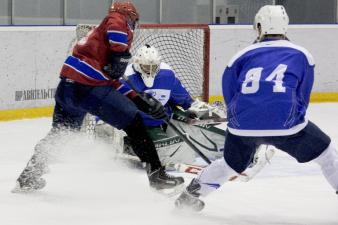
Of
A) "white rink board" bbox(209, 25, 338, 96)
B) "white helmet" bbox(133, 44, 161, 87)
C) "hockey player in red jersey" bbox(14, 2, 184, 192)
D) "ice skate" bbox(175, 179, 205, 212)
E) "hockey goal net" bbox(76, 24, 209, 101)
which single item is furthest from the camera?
"white rink board" bbox(209, 25, 338, 96)

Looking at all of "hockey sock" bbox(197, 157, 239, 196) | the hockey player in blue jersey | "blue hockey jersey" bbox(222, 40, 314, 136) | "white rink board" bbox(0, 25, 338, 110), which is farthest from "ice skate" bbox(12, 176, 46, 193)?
"white rink board" bbox(0, 25, 338, 110)

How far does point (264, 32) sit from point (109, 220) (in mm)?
1038

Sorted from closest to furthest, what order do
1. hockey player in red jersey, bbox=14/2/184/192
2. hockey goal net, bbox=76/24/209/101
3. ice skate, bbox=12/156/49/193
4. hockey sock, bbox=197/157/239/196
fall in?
hockey sock, bbox=197/157/239/196 < hockey player in red jersey, bbox=14/2/184/192 < ice skate, bbox=12/156/49/193 < hockey goal net, bbox=76/24/209/101

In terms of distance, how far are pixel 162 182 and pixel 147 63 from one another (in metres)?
1.31

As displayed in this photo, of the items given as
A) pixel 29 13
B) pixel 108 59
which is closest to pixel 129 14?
pixel 108 59

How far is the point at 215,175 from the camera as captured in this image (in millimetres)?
3703

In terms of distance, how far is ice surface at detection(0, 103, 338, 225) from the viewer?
3832mm

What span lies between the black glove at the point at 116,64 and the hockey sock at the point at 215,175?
0.69m

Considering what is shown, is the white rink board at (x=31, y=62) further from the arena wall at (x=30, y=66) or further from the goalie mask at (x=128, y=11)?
the goalie mask at (x=128, y=11)

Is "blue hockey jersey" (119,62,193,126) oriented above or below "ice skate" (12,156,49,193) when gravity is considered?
above

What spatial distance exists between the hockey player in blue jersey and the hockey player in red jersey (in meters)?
0.62

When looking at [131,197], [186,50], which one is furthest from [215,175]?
[186,50]

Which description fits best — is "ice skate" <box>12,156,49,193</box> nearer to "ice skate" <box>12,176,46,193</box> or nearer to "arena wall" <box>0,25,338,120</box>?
"ice skate" <box>12,176,46,193</box>

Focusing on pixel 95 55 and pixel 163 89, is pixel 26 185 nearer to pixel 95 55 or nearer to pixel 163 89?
pixel 95 55
